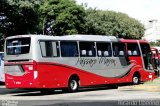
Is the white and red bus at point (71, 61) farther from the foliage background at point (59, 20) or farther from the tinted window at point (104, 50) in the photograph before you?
the foliage background at point (59, 20)

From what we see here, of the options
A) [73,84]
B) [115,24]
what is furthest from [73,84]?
[115,24]

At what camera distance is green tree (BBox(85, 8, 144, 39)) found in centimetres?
8297

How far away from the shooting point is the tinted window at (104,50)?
27606 millimetres

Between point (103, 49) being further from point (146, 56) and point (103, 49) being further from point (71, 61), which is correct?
point (146, 56)

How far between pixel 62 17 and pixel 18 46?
4673 cm

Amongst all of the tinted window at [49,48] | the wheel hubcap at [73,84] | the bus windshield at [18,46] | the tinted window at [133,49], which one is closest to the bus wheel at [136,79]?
the tinted window at [133,49]

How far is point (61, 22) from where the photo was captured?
2763 inches

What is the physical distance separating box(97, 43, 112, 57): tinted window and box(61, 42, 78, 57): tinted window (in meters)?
2.15

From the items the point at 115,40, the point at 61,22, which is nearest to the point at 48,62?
the point at 115,40

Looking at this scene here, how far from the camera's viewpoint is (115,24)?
298 feet

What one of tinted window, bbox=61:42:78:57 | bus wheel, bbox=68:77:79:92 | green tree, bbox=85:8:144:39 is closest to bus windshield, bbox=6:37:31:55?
tinted window, bbox=61:42:78:57

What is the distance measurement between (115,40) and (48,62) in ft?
22.0

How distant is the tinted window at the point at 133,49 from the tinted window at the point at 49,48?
701 cm

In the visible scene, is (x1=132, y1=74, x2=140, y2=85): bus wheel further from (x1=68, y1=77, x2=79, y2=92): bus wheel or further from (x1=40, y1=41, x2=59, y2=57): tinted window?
(x1=40, y1=41, x2=59, y2=57): tinted window
